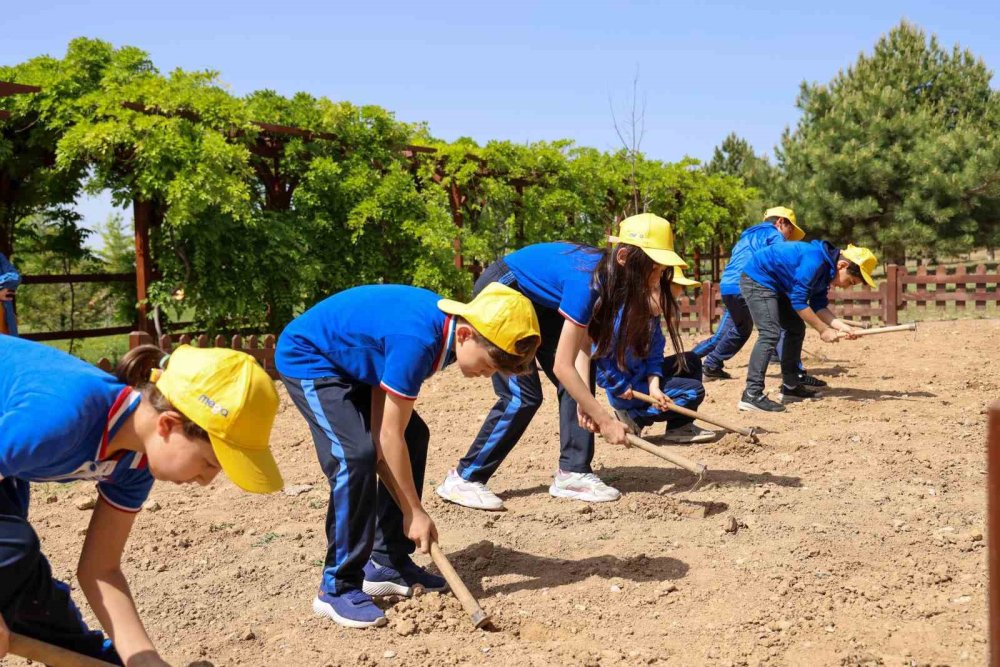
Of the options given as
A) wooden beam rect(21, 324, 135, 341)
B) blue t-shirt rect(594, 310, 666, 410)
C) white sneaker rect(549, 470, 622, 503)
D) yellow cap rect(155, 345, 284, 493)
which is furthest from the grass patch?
yellow cap rect(155, 345, 284, 493)

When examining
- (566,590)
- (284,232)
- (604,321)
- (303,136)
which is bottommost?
(566,590)

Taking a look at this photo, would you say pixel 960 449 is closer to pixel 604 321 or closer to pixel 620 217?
pixel 604 321

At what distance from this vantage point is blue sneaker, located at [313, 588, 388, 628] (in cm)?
329

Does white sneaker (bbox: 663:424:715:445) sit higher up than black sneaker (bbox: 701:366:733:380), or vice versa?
black sneaker (bbox: 701:366:733:380)

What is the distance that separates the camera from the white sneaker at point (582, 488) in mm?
4805

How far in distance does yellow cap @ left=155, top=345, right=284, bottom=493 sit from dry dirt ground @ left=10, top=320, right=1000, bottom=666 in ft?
4.03

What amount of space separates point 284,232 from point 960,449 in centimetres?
603

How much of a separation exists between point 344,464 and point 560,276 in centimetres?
149

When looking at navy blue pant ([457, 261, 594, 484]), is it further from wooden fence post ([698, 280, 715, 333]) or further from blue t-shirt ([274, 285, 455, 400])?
wooden fence post ([698, 280, 715, 333])

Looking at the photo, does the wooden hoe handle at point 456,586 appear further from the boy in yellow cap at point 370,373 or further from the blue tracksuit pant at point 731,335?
the blue tracksuit pant at point 731,335

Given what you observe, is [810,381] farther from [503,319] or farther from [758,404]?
[503,319]

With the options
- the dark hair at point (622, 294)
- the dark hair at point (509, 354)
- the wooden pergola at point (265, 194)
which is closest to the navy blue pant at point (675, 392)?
the dark hair at point (622, 294)

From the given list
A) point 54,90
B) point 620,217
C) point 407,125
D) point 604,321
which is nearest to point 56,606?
point 604,321

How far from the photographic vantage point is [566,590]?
12.1 ft
